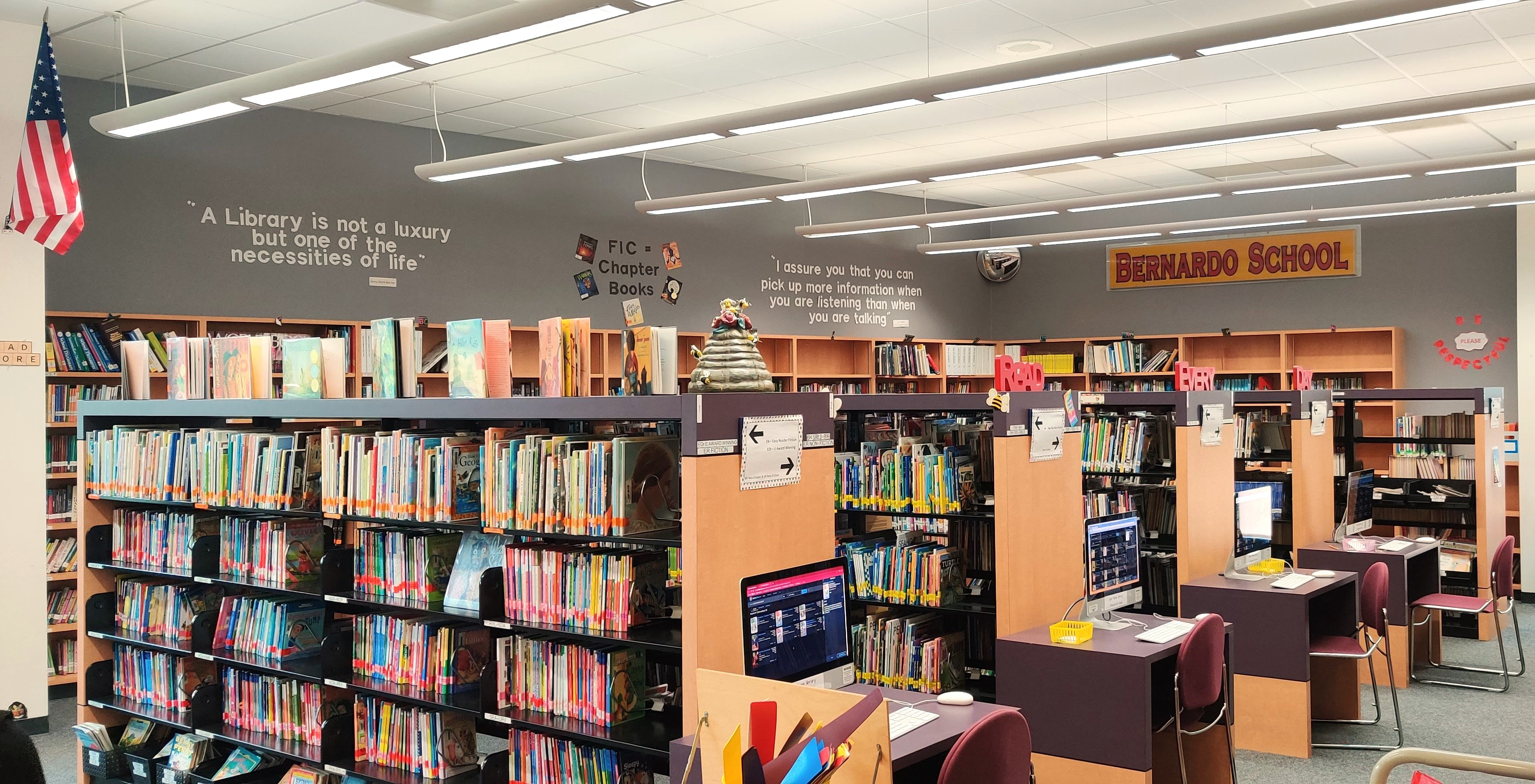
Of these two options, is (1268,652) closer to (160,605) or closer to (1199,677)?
(1199,677)

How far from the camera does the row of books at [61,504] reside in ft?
21.9

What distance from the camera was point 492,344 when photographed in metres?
4.00

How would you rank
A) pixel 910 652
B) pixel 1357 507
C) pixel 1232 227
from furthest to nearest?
pixel 1232 227
pixel 1357 507
pixel 910 652

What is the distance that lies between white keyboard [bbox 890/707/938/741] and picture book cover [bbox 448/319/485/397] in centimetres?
170

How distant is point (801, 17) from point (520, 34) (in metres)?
2.13

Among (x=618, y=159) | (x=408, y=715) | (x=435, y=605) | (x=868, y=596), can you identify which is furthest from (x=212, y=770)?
(x=618, y=159)

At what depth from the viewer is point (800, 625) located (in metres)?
3.26

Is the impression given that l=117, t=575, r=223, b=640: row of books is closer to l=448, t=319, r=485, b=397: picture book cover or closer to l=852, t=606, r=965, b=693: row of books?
l=448, t=319, r=485, b=397: picture book cover

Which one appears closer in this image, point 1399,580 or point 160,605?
point 160,605

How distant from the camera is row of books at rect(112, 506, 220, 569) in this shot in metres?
4.94

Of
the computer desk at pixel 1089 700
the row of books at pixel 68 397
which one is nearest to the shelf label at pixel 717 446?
the computer desk at pixel 1089 700

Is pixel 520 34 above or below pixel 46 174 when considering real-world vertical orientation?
above

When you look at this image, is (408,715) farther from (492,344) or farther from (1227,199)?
(1227,199)

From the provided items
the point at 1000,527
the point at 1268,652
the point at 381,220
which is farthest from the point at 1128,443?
the point at 381,220
